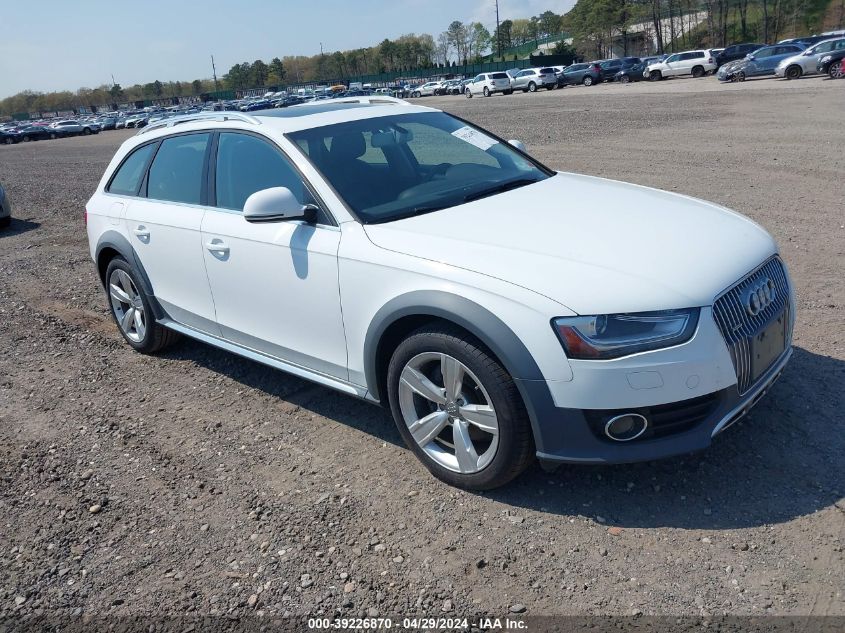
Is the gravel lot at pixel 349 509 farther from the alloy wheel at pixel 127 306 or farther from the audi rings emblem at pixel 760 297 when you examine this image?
the audi rings emblem at pixel 760 297

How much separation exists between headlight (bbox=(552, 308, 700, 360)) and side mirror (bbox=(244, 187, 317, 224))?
1533 mm

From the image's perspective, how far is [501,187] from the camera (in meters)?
4.11

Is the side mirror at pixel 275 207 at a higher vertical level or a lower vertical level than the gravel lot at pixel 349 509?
higher

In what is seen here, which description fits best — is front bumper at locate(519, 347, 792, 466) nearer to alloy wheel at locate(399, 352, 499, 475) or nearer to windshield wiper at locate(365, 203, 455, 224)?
alloy wheel at locate(399, 352, 499, 475)

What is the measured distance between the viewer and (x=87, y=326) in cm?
647

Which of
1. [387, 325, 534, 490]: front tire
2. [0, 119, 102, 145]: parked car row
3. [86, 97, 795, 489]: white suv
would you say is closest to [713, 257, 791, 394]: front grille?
[86, 97, 795, 489]: white suv

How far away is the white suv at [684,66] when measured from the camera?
43.0 m

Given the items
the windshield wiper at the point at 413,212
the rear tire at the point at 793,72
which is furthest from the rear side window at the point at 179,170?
the rear tire at the point at 793,72

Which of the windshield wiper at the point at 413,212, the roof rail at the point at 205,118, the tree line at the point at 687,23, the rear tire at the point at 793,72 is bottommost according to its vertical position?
the windshield wiper at the point at 413,212

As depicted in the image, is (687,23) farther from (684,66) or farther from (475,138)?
(475,138)

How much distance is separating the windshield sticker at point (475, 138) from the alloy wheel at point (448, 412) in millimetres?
1869

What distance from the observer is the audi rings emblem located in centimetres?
314

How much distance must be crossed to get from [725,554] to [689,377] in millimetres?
725

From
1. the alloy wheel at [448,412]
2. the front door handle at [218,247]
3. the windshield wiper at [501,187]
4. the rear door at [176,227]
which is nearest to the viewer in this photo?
the alloy wheel at [448,412]
